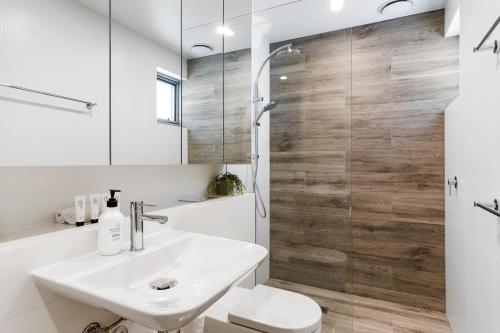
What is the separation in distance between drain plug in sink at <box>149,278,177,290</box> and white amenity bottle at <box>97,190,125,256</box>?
185 mm

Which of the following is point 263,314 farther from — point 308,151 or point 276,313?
point 308,151


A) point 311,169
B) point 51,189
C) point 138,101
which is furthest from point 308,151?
point 51,189

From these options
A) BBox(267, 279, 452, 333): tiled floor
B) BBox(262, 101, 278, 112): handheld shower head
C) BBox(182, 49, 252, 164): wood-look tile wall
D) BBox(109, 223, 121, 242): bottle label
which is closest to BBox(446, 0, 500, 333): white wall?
BBox(267, 279, 452, 333): tiled floor

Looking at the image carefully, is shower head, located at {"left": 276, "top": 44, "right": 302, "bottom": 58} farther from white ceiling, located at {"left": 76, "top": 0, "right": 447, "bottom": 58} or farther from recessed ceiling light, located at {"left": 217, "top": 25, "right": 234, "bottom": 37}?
recessed ceiling light, located at {"left": 217, "top": 25, "right": 234, "bottom": 37}

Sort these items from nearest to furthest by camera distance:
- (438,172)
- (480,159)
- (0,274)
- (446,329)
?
(0,274) → (480,159) → (446,329) → (438,172)

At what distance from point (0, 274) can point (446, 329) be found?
274 centimetres

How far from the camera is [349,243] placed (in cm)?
227

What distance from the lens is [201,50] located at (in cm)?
185

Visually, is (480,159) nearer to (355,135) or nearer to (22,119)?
(355,135)

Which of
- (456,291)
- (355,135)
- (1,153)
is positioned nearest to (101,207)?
(1,153)

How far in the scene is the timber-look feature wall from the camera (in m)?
2.20

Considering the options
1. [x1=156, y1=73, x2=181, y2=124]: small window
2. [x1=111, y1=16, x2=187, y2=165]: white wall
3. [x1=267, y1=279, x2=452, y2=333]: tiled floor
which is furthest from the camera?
[x1=267, y1=279, x2=452, y2=333]: tiled floor

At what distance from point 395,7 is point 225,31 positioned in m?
1.39

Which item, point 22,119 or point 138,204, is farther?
point 138,204
